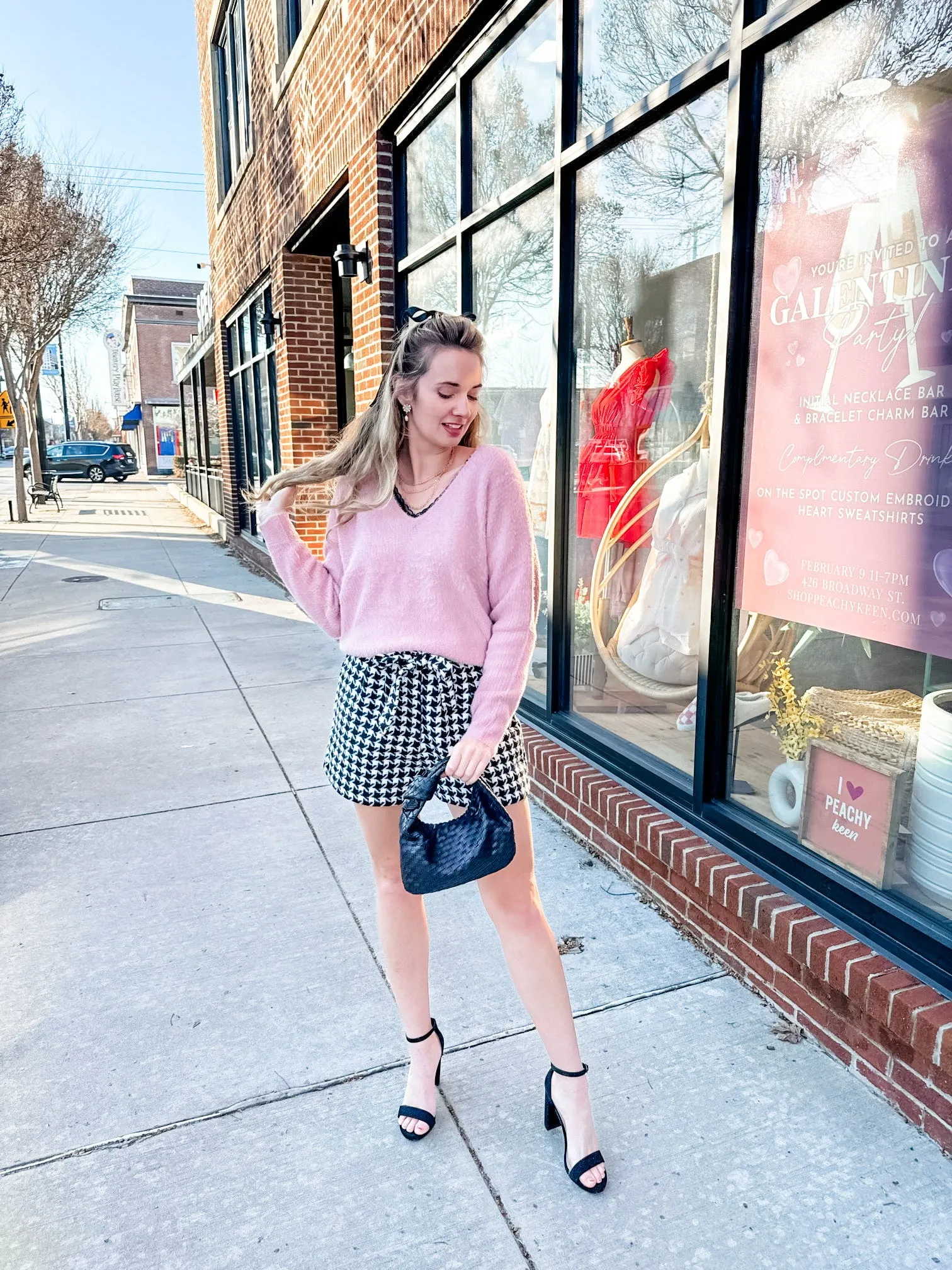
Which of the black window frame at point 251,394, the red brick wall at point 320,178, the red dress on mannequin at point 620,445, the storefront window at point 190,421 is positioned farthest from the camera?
the storefront window at point 190,421

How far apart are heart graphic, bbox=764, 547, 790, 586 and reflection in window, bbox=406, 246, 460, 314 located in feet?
9.11

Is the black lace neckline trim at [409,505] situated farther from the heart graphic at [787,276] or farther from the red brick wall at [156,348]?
the red brick wall at [156,348]

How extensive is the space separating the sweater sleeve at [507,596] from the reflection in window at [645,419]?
1.59 metres

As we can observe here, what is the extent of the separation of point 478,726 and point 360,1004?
4.07 ft

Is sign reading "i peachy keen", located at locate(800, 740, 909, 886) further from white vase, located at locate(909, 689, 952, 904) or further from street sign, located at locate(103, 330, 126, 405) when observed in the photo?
street sign, located at locate(103, 330, 126, 405)

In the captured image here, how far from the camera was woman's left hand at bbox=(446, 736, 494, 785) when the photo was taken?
178cm

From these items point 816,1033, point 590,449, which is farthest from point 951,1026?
point 590,449

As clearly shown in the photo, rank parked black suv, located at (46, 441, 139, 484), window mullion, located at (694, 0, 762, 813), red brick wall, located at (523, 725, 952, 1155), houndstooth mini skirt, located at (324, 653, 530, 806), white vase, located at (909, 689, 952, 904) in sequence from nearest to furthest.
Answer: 1. houndstooth mini skirt, located at (324, 653, 530, 806)
2. red brick wall, located at (523, 725, 952, 1155)
3. white vase, located at (909, 689, 952, 904)
4. window mullion, located at (694, 0, 762, 813)
5. parked black suv, located at (46, 441, 139, 484)

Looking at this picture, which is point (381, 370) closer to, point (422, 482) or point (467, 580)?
point (422, 482)

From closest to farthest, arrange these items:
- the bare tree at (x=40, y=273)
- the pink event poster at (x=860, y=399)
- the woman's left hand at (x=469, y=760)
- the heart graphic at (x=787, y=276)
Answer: the woman's left hand at (x=469, y=760) → the pink event poster at (x=860, y=399) → the heart graphic at (x=787, y=276) → the bare tree at (x=40, y=273)

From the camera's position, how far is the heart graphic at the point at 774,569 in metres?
2.64

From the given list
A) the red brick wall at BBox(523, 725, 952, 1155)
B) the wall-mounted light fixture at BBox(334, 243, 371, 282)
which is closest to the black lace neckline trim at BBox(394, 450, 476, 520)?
the red brick wall at BBox(523, 725, 952, 1155)

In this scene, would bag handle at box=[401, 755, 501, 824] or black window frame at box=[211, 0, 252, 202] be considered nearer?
bag handle at box=[401, 755, 501, 824]

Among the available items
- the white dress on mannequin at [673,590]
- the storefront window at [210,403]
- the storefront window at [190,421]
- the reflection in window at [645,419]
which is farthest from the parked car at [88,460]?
the white dress on mannequin at [673,590]
